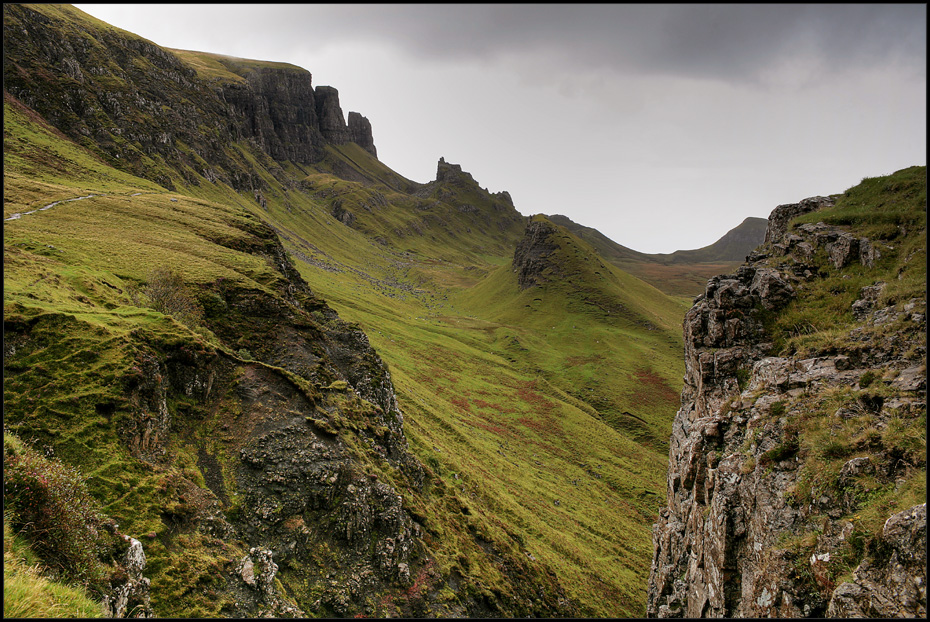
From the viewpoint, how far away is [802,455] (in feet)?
54.2

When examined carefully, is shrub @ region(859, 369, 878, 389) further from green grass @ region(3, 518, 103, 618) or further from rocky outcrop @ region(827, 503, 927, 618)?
green grass @ region(3, 518, 103, 618)

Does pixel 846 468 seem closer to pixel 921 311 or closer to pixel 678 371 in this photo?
pixel 921 311

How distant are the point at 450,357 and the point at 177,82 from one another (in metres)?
175

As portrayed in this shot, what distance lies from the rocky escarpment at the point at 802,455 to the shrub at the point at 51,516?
2204cm

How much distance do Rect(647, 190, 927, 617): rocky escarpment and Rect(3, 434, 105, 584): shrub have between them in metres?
22.0

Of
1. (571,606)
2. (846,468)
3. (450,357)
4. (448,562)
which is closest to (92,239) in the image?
(448,562)

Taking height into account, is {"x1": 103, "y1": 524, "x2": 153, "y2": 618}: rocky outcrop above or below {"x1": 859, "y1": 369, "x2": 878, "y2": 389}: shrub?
below

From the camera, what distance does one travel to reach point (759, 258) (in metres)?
31.0

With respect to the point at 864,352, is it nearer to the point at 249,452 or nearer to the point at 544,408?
the point at 249,452

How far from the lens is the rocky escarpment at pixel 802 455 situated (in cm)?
1302

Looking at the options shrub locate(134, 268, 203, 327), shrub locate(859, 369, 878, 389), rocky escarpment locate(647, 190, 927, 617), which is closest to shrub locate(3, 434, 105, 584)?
shrub locate(134, 268, 203, 327)

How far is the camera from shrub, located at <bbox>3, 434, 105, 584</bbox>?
10.1m

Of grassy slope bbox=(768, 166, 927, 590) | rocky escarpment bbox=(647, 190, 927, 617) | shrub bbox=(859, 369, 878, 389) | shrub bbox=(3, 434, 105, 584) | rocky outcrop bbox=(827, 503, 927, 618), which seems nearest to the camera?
shrub bbox=(3, 434, 105, 584)

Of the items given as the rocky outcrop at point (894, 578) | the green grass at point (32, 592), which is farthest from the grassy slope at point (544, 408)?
the green grass at point (32, 592)
